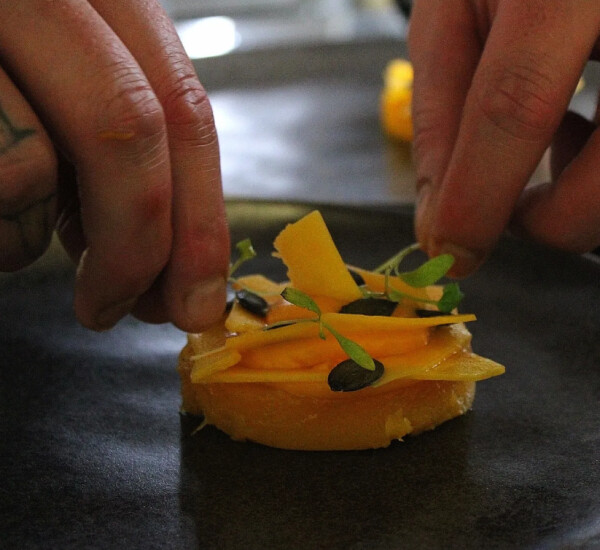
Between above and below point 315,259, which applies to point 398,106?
below

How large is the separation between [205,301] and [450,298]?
0.40 m

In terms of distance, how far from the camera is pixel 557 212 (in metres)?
1.36

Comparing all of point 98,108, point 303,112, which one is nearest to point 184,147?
point 98,108

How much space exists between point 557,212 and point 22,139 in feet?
2.76

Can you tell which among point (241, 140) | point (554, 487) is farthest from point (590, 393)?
point (241, 140)

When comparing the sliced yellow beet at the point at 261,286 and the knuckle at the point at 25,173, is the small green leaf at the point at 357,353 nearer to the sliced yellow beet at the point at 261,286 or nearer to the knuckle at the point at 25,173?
the sliced yellow beet at the point at 261,286

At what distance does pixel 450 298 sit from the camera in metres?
1.32

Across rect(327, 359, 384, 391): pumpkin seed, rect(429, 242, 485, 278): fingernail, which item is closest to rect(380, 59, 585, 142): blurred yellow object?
rect(429, 242, 485, 278): fingernail

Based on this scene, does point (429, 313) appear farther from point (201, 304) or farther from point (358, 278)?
point (201, 304)

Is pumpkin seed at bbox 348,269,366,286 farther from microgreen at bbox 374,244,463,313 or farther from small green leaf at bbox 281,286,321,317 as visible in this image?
small green leaf at bbox 281,286,321,317

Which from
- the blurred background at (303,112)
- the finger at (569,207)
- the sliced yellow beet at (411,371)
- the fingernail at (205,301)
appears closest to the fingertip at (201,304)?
the fingernail at (205,301)

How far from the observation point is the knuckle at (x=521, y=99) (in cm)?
124

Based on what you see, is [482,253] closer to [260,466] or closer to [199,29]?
[260,466]

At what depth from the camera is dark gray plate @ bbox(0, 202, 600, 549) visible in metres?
1.01
